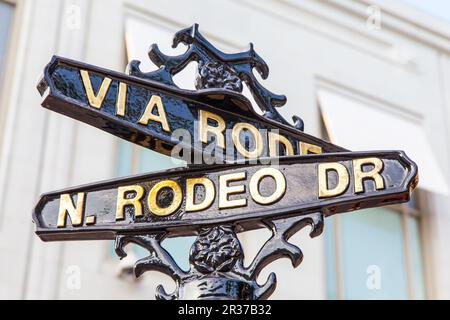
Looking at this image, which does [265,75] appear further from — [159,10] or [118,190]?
[159,10]

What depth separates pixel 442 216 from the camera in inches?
421

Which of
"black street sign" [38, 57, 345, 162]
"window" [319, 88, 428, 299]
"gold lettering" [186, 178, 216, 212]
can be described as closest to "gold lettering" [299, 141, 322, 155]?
"black street sign" [38, 57, 345, 162]

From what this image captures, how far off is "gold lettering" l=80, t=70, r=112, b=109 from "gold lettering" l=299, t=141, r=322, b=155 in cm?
70

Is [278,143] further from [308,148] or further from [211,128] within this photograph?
[211,128]

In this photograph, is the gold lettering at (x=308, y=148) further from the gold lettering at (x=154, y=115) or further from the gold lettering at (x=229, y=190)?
the gold lettering at (x=154, y=115)

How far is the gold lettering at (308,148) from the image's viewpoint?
110 inches

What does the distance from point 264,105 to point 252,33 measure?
24.4 feet

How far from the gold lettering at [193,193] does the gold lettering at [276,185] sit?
0.13m

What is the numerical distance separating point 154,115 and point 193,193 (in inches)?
12.8

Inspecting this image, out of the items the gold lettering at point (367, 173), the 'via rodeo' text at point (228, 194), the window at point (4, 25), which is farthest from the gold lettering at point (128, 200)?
the window at point (4, 25)

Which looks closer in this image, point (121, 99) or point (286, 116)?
point (121, 99)

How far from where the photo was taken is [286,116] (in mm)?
9719

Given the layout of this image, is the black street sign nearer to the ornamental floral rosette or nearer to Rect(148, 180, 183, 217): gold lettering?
Rect(148, 180, 183, 217): gold lettering

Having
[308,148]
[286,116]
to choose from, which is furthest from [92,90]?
[286,116]
